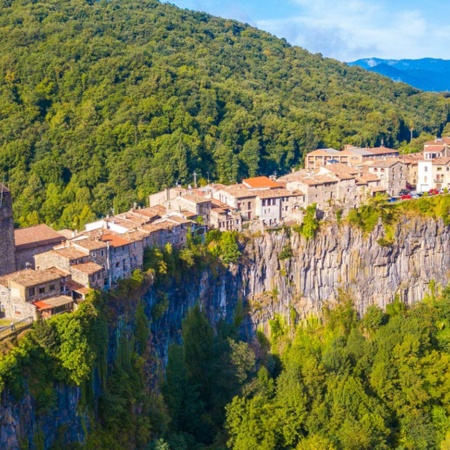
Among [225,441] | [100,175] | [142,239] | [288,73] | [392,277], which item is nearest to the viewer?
[225,441]

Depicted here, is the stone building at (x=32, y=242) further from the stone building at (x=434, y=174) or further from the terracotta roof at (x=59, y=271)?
the stone building at (x=434, y=174)

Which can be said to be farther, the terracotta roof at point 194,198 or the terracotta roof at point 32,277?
the terracotta roof at point 194,198

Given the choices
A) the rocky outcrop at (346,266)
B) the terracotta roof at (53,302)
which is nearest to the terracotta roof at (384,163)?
the rocky outcrop at (346,266)

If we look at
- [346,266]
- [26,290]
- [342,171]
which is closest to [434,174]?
[342,171]

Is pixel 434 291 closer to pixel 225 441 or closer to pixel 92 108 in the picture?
pixel 225 441

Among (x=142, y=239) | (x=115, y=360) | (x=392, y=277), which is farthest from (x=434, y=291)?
(x=115, y=360)

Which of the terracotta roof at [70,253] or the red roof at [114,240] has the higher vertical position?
the red roof at [114,240]

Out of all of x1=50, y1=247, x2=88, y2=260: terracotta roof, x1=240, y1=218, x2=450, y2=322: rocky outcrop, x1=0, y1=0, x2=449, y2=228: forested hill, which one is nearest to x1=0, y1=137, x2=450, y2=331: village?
x1=50, y1=247, x2=88, y2=260: terracotta roof
